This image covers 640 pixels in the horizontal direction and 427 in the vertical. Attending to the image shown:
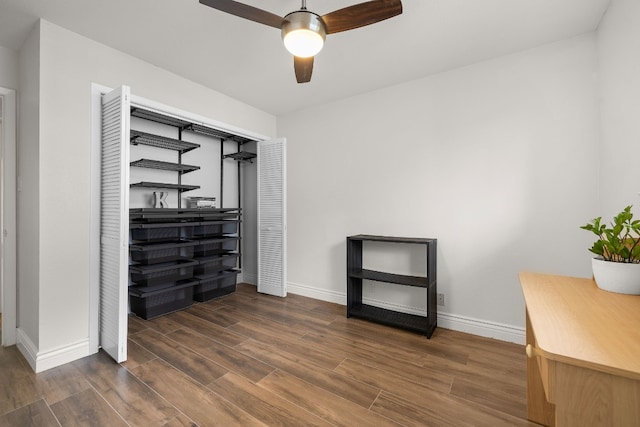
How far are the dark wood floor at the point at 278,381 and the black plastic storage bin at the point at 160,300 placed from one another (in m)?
0.22

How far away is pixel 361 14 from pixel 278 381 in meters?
2.33

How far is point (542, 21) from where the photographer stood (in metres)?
2.04

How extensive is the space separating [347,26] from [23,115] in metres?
2.71

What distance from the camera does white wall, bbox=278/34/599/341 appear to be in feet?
7.34

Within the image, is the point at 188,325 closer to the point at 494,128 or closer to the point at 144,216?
the point at 144,216

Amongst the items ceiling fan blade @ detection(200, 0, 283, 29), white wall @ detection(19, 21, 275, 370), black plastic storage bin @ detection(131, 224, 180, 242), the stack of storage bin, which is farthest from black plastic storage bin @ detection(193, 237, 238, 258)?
ceiling fan blade @ detection(200, 0, 283, 29)

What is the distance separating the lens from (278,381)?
1.89 meters

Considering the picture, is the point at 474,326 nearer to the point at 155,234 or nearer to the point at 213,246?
the point at 213,246

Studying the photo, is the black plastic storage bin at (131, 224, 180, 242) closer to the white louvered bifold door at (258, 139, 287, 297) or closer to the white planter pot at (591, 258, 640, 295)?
the white louvered bifold door at (258, 139, 287, 297)

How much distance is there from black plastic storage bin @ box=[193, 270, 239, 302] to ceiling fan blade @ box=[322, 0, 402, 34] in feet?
9.79

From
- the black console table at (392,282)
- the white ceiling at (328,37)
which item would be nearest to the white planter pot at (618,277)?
the black console table at (392,282)

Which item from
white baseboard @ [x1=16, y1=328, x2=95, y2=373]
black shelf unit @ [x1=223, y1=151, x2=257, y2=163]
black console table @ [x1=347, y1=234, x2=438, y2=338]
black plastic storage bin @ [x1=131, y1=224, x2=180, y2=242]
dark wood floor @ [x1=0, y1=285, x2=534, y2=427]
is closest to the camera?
dark wood floor @ [x1=0, y1=285, x2=534, y2=427]

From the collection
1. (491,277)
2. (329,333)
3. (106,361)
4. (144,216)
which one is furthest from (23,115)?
(491,277)

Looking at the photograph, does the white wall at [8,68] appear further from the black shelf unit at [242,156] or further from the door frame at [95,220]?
the black shelf unit at [242,156]
